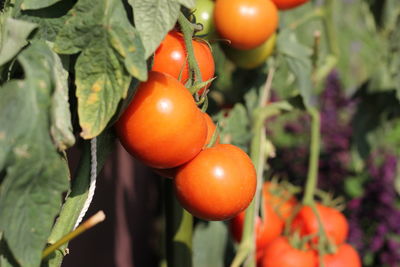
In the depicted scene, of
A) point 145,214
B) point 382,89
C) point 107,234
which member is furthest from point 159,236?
point 382,89

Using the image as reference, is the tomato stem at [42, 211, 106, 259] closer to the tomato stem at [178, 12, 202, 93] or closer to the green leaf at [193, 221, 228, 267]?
the tomato stem at [178, 12, 202, 93]

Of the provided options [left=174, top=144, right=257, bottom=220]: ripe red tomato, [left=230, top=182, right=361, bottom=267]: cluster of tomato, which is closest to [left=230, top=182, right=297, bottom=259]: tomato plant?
[left=230, top=182, right=361, bottom=267]: cluster of tomato

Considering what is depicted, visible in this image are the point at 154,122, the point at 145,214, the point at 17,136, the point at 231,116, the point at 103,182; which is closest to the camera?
the point at 17,136

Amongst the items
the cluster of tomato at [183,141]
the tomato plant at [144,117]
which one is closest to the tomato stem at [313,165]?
the tomato plant at [144,117]

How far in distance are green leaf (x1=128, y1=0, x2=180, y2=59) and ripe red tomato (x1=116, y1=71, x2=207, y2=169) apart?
0.15 feet

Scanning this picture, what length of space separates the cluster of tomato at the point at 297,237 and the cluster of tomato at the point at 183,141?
46cm

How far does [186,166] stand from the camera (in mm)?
633

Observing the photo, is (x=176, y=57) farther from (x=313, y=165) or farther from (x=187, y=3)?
(x=313, y=165)

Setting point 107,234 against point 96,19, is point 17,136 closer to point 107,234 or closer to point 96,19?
point 96,19

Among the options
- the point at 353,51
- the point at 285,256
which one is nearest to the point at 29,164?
the point at 285,256

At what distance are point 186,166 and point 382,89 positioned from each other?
0.99m

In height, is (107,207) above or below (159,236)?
above

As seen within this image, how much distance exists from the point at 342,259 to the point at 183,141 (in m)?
0.62

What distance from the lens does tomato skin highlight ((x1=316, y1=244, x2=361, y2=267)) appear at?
1.07 m
